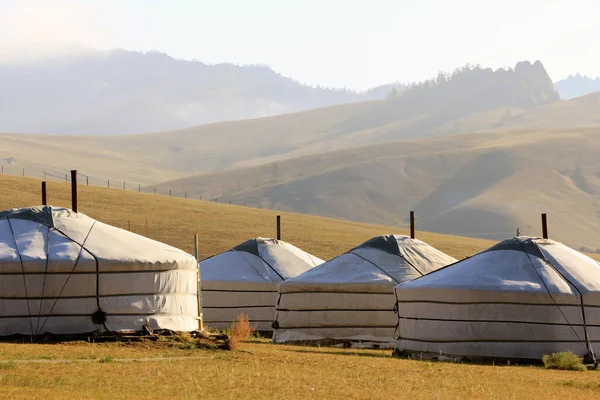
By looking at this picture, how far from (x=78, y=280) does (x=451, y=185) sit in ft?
327

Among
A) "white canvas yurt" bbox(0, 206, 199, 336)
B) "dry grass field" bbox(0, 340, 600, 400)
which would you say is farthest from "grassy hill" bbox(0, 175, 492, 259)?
"dry grass field" bbox(0, 340, 600, 400)

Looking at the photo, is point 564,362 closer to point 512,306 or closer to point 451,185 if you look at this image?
point 512,306

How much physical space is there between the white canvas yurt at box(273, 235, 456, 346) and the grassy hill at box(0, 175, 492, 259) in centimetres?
2098

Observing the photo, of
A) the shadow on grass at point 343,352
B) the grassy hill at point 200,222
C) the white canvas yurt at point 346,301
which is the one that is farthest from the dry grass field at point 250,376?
the grassy hill at point 200,222

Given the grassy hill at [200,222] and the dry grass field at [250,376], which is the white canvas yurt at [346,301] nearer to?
the dry grass field at [250,376]

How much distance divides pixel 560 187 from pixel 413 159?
20214mm

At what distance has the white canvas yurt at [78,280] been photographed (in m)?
16.9

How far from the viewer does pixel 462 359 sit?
16.6m

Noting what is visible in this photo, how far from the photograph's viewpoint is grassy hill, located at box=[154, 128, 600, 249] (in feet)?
326

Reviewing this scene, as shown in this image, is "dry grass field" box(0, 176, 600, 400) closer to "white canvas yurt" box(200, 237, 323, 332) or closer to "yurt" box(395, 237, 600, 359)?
"yurt" box(395, 237, 600, 359)

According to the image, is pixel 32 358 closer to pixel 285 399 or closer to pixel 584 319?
pixel 285 399

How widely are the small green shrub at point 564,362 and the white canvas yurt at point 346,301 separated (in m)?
4.34

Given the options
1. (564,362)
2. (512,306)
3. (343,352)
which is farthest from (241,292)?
(564,362)

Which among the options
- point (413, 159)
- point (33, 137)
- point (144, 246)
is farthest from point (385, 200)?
point (144, 246)
